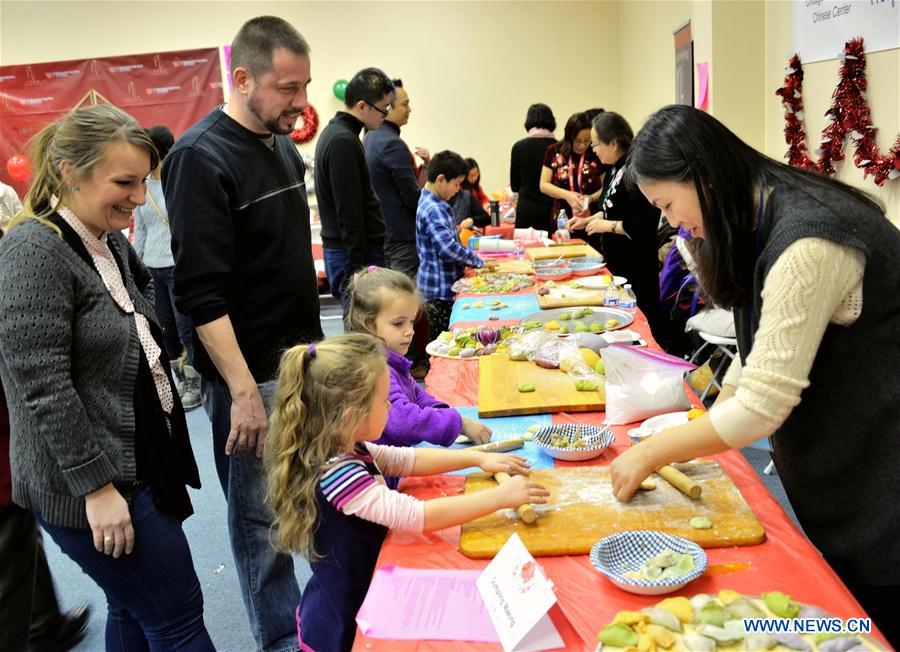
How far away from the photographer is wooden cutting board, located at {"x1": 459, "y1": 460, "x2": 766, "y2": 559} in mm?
1206

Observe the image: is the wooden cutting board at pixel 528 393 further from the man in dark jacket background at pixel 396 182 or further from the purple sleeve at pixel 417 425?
the man in dark jacket background at pixel 396 182

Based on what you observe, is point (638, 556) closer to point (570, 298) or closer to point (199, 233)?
point (199, 233)

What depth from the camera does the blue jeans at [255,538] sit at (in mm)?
1870

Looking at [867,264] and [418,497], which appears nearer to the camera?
[867,264]

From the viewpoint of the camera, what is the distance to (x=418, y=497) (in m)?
1.48

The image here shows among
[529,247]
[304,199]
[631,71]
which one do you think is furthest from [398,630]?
[631,71]

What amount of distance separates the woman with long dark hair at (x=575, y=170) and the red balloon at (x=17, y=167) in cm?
540

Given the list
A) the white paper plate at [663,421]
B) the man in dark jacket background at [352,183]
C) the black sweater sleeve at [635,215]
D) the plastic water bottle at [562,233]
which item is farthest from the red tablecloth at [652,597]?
the plastic water bottle at [562,233]

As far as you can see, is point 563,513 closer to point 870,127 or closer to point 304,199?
point 304,199

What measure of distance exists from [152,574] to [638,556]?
0.90 metres

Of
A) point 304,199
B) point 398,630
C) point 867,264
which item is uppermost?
point 304,199

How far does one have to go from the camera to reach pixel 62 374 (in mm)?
1283

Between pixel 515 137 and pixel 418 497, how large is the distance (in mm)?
6582

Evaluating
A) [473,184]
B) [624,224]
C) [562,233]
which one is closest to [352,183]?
[624,224]
